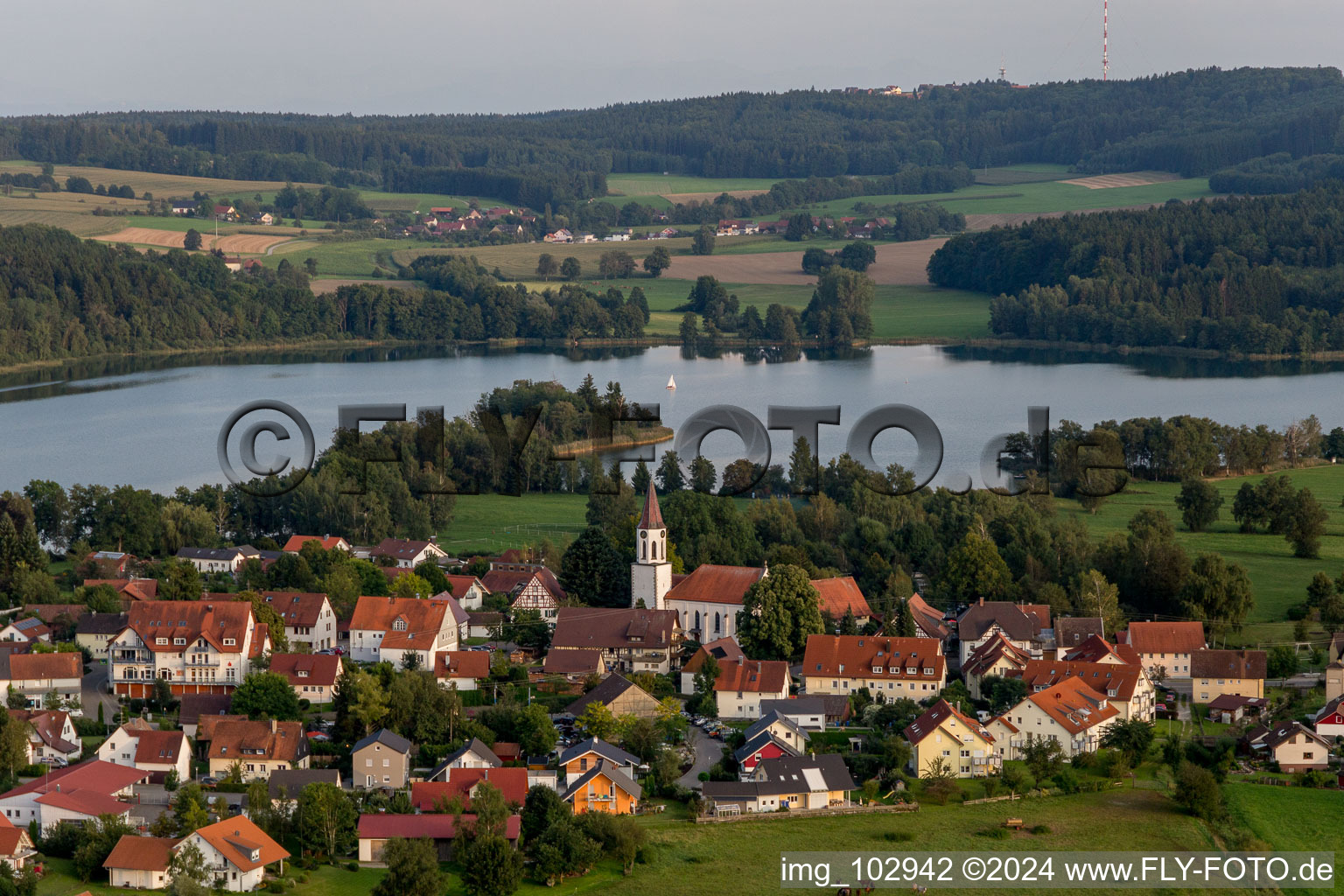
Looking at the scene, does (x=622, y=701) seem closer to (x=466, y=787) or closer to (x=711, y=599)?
(x=466, y=787)

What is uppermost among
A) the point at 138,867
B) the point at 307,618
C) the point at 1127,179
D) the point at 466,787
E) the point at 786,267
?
the point at 1127,179

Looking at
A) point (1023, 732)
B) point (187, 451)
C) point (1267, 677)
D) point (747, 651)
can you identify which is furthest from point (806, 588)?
point (187, 451)

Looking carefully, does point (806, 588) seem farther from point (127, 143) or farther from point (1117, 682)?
point (127, 143)

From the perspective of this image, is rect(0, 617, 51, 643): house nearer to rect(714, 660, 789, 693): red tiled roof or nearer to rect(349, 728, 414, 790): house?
rect(349, 728, 414, 790): house

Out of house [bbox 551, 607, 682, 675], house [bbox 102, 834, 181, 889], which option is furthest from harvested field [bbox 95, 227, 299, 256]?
house [bbox 102, 834, 181, 889]

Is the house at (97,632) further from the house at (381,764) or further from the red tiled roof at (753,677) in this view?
the red tiled roof at (753,677)

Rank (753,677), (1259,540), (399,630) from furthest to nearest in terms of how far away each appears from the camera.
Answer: (1259,540)
(399,630)
(753,677)

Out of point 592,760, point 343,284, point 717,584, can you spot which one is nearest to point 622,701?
point 592,760
